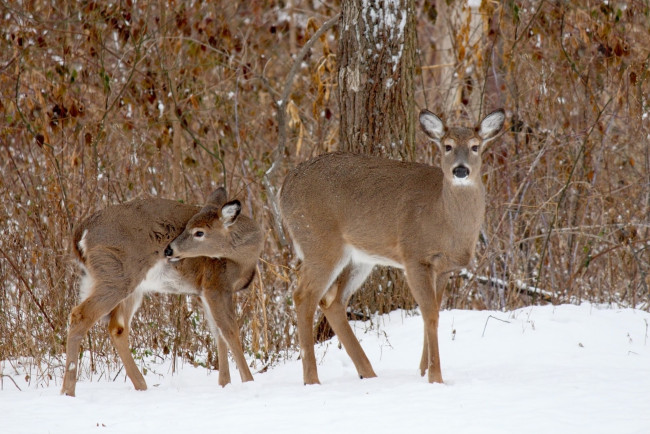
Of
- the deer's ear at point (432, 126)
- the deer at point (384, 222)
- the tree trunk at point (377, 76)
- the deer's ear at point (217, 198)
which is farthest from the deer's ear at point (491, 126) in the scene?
the deer's ear at point (217, 198)

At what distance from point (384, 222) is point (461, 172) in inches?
30.8

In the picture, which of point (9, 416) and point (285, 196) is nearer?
point (9, 416)

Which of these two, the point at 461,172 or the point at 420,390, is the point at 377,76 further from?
the point at 420,390

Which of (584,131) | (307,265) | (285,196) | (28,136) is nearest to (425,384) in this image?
(307,265)

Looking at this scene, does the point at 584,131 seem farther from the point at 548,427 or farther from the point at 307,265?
the point at 548,427

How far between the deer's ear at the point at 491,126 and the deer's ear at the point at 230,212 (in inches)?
85.2

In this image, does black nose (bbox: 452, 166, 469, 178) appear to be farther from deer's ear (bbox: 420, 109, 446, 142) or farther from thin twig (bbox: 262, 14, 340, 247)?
thin twig (bbox: 262, 14, 340, 247)

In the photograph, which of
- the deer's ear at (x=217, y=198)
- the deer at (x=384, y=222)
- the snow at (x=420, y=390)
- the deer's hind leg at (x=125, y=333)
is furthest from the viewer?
the deer's ear at (x=217, y=198)

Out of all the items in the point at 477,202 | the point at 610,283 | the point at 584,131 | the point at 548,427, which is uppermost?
the point at 584,131

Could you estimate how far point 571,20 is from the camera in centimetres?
1262

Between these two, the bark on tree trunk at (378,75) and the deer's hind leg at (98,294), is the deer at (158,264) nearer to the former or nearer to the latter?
the deer's hind leg at (98,294)

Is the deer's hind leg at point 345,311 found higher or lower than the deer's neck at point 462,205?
lower

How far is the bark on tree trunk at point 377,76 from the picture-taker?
26.9ft

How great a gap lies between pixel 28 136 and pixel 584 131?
664 centimetres
